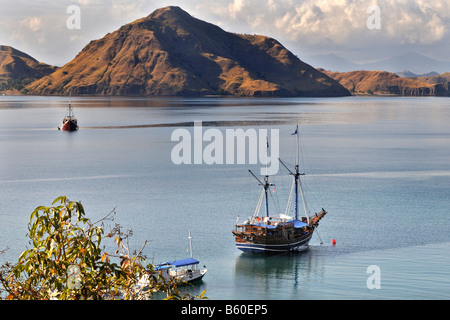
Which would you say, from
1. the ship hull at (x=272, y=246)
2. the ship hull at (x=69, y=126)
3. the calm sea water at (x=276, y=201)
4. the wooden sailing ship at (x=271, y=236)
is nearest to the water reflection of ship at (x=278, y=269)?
the calm sea water at (x=276, y=201)

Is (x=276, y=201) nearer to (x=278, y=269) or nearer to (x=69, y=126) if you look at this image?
(x=278, y=269)

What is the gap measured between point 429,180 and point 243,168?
25.3 metres

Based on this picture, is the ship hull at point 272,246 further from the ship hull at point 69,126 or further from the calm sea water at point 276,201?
the ship hull at point 69,126

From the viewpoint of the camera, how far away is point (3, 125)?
17325cm

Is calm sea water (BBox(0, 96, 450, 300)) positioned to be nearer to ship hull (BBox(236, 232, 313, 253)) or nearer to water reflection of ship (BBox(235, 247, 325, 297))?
water reflection of ship (BBox(235, 247, 325, 297))

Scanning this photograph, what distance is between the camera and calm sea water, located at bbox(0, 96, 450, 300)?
39844 millimetres

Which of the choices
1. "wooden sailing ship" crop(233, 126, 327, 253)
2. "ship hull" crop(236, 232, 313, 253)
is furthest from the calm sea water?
"wooden sailing ship" crop(233, 126, 327, 253)

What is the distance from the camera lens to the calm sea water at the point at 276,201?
39844 millimetres

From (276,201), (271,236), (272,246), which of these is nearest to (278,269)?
(272,246)

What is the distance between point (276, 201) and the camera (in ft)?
209

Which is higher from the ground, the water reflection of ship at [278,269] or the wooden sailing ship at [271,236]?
the wooden sailing ship at [271,236]

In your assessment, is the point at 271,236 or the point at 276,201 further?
the point at 276,201
